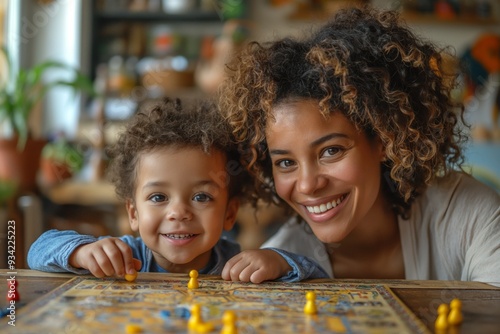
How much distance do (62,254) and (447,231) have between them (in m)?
0.84

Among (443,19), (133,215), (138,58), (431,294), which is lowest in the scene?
(431,294)

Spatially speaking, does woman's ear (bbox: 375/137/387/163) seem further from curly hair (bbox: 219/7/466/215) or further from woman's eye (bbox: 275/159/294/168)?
woman's eye (bbox: 275/159/294/168)

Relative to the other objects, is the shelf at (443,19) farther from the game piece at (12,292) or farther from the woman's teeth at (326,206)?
the game piece at (12,292)

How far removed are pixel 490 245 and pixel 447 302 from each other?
39 centimetres

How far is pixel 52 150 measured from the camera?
126 inches

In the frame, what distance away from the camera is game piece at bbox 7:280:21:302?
85cm

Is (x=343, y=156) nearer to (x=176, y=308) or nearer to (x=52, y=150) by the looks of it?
(x=176, y=308)

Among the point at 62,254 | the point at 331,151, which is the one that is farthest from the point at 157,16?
the point at 62,254

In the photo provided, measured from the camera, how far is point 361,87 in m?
1.22

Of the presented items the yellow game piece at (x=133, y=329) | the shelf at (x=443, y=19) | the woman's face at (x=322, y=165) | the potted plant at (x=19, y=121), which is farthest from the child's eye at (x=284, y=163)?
the shelf at (x=443, y=19)

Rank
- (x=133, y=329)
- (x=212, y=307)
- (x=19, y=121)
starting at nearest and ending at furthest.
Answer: (x=133, y=329) → (x=212, y=307) → (x=19, y=121)

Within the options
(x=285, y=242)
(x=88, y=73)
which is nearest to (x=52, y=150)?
(x=88, y=73)

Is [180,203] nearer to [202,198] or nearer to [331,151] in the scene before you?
[202,198]

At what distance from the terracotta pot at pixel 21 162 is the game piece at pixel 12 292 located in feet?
5.93
